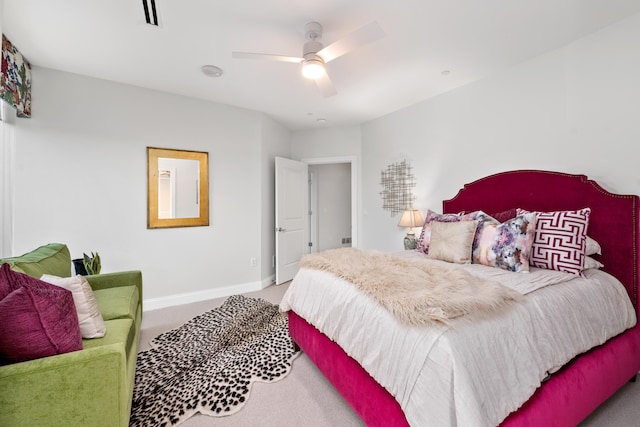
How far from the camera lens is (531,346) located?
119 centimetres

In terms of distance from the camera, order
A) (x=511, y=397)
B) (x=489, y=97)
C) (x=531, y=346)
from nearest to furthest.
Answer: (x=511, y=397), (x=531, y=346), (x=489, y=97)

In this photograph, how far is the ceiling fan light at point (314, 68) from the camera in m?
2.06

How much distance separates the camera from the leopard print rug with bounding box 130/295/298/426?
5.43 ft

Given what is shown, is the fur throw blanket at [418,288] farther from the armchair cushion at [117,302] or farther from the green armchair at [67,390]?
the armchair cushion at [117,302]

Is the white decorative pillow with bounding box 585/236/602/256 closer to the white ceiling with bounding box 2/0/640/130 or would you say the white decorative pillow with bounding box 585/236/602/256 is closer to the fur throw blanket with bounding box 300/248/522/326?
the fur throw blanket with bounding box 300/248/522/326

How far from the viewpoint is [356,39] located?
1767 mm

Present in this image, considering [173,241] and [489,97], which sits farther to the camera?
[173,241]

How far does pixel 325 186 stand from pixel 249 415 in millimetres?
4749

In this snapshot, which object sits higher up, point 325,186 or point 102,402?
point 325,186

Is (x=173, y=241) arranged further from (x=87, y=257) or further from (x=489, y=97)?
(x=489, y=97)

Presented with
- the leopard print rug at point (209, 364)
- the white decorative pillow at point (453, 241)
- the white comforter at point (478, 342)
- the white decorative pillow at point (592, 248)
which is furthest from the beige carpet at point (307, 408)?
the white decorative pillow at point (453, 241)

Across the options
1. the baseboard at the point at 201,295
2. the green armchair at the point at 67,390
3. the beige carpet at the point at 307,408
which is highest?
the green armchair at the point at 67,390

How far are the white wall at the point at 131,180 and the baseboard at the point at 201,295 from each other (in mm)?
25

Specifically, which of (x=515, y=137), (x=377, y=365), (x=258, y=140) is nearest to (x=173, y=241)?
(x=258, y=140)
